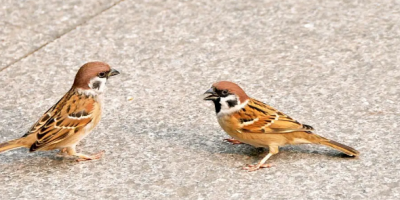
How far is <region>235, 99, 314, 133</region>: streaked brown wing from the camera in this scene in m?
5.21

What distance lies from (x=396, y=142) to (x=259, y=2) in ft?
9.15

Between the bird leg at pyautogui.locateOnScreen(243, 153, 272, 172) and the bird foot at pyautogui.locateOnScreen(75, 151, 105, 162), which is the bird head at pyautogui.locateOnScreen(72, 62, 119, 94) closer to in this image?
the bird foot at pyautogui.locateOnScreen(75, 151, 105, 162)

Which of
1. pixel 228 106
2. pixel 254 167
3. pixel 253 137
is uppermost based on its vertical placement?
pixel 228 106

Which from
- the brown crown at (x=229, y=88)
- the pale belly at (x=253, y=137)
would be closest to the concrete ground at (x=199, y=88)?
the pale belly at (x=253, y=137)

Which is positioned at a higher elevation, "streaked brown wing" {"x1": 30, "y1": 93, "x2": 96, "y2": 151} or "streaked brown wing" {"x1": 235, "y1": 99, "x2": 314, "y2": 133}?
"streaked brown wing" {"x1": 30, "y1": 93, "x2": 96, "y2": 151}

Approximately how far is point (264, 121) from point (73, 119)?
4.44 ft

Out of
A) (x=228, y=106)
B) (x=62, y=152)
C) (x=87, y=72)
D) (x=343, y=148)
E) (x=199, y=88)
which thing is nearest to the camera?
(x=343, y=148)

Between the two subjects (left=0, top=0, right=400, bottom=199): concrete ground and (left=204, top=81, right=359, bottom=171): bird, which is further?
(left=204, top=81, right=359, bottom=171): bird


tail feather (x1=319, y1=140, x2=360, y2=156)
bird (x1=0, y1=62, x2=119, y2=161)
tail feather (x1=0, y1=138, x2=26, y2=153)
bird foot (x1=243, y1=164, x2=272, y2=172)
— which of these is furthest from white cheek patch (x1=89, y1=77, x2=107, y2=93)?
tail feather (x1=319, y1=140, x2=360, y2=156)

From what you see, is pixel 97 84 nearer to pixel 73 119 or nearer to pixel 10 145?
pixel 73 119

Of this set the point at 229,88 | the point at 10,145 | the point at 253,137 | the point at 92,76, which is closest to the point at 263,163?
the point at 253,137

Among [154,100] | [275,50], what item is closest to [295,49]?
[275,50]

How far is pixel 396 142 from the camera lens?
17.8 feet

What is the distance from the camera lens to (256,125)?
5234mm
